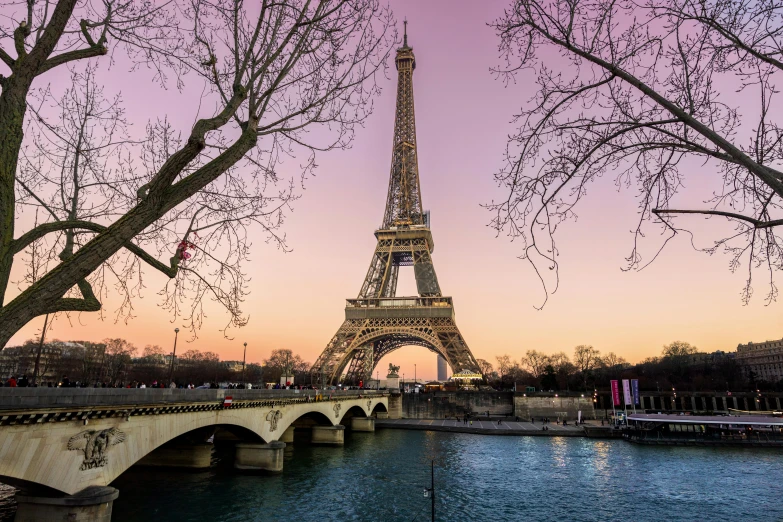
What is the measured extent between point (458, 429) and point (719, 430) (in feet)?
85.2

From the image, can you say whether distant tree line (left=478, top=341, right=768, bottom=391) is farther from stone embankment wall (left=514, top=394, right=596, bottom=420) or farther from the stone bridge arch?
the stone bridge arch

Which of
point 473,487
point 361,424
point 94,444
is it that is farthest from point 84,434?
point 361,424

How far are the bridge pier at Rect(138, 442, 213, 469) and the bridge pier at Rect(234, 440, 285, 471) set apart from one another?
7.21 ft

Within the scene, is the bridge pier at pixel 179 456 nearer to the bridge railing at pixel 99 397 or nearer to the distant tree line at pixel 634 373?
the bridge railing at pixel 99 397

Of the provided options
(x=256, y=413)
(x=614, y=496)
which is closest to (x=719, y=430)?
(x=614, y=496)

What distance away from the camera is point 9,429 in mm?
11305

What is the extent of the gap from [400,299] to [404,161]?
80.2 ft

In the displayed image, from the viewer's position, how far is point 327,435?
4172 cm

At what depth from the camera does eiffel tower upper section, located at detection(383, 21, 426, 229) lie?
7700cm

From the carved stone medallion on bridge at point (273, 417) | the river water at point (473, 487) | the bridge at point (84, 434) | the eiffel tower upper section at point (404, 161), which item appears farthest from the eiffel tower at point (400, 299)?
the bridge at point (84, 434)

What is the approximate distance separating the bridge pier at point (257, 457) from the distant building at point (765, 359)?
13193cm

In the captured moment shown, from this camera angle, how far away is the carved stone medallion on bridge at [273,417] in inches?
1111

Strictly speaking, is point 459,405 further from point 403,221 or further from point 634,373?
point 634,373

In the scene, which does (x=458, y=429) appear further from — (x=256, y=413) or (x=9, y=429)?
(x=9, y=429)
